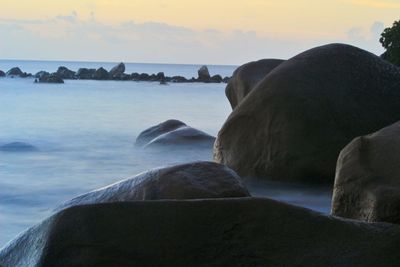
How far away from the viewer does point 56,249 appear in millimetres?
3291

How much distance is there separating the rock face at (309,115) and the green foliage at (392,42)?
6186 millimetres

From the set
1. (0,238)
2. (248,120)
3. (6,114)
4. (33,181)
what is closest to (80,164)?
(33,181)

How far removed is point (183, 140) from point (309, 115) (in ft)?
17.9

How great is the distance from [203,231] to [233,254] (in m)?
0.17

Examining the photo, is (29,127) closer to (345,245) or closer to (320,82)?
(320,82)

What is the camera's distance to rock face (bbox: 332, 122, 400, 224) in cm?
466

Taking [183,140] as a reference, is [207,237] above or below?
above

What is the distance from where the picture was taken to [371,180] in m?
4.94

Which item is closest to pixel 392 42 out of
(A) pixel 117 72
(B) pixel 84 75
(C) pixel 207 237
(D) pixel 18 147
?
(D) pixel 18 147

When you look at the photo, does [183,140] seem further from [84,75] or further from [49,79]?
[84,75]

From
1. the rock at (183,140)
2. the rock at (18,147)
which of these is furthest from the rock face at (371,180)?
the rock at (18,147)

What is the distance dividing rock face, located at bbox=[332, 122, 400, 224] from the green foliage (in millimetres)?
9969

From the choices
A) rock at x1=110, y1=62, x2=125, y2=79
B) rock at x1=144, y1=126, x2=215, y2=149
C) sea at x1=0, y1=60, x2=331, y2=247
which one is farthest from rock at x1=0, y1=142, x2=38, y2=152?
rock at x1=110, y1=62, x2=125, y2=79

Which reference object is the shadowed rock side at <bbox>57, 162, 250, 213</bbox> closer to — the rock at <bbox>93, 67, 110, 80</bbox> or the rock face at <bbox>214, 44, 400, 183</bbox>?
the rock face at <bbox>214, 44, 400, 183</bbox>
